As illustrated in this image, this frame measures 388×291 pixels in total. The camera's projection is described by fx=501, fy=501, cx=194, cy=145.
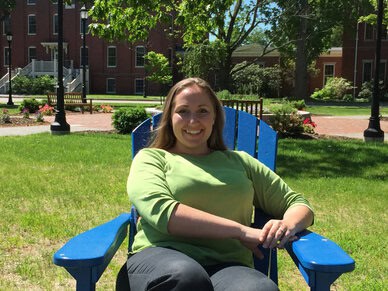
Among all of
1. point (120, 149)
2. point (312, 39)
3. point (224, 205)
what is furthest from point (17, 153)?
point (312, 39)

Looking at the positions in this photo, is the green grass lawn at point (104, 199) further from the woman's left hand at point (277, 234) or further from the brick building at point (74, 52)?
the brick building at point (74, 52)

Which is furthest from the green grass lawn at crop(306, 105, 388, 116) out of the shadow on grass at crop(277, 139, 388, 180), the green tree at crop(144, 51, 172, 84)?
the shadow on grass at crop(277, 139, 388, 180)

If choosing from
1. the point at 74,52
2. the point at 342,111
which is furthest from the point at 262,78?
the point at 74,52

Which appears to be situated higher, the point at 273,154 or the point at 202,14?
the point at 202,14

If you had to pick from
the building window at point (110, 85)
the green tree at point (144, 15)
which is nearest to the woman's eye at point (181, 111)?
the green tree at point (144, 15)

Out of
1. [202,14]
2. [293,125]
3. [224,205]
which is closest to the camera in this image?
[224,205]

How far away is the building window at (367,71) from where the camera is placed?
40.3 metres

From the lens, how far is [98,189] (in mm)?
6129

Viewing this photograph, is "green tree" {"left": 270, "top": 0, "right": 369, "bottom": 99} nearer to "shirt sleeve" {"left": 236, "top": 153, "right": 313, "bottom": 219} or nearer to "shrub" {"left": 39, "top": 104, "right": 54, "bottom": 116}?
"shrub" {"left": 39, "top": 104, "right": 54, "bottom": 116}

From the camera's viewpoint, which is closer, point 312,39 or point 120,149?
point 120,149

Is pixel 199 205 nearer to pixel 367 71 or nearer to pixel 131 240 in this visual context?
pixel 131 240

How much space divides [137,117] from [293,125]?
393 centimetres

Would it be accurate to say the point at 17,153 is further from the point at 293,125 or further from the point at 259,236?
the point at 259,236

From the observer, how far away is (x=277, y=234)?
2.20m
